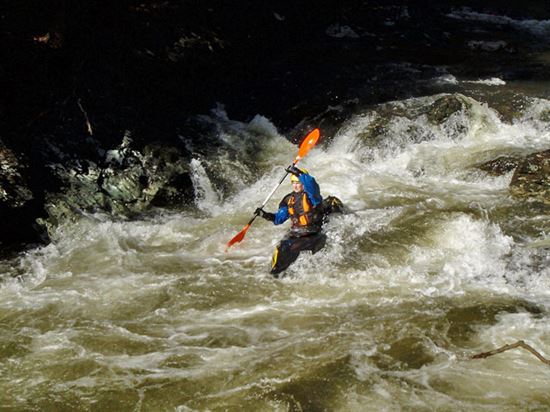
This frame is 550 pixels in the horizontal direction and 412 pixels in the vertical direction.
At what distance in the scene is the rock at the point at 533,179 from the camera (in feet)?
22.1

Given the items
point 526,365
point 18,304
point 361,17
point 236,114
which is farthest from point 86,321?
point 361,17

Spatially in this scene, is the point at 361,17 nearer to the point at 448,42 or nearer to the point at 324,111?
the point at 448,42

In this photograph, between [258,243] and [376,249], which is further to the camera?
[258,243]

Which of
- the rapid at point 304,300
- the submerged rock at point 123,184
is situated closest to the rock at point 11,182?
the submerged rock at point 123,184

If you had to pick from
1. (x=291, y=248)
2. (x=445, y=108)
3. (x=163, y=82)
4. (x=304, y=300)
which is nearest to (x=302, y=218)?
(x=291, y=248)

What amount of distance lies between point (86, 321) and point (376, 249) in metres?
3.25

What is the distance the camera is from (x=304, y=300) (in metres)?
5.23

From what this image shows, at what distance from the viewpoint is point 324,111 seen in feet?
31.6

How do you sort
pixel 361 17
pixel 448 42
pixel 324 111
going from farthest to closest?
pixel 361 17, pixel 448 42, pixel 324 111

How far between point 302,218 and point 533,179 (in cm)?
334

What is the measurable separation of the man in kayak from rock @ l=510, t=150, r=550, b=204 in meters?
2.93

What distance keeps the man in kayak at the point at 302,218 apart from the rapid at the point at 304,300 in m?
0.18

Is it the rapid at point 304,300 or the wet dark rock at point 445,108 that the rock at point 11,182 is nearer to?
the rapid at point 304,300

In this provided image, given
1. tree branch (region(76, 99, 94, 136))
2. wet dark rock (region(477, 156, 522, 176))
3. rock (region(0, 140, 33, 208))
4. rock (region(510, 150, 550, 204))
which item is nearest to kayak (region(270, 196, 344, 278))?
rock (region(510, 150, 550, 204))
